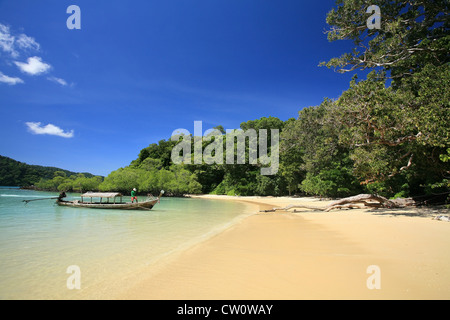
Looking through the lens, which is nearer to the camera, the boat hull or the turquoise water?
the turquoise water

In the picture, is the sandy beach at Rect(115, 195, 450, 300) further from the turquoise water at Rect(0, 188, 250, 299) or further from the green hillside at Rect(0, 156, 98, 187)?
the green hillside at Rect(0, 156, 98, 187)

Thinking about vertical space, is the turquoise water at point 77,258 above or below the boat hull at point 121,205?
above

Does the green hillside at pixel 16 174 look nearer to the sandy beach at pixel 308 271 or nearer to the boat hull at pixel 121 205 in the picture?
the boat hull at pixel 121 205

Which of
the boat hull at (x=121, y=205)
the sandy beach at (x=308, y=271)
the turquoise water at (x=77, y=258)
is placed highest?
the sandy beach at (x=308, y=271)

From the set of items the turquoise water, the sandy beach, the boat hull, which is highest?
the sandy beach

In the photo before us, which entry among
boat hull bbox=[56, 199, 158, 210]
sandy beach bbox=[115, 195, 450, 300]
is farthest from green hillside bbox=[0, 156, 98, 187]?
sandy beach bbox=[115, 195, 450, 300]

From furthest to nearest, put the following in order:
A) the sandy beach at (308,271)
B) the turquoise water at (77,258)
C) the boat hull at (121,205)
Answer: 1. the boat hull at (121,205)
2. the turquoise water at (77,258)
3. the sandy beach at (308,271)

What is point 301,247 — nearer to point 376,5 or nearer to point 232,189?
point 376,5

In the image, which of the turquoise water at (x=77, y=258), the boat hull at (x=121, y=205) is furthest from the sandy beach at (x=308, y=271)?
the boat hull at (x=121, y=205)

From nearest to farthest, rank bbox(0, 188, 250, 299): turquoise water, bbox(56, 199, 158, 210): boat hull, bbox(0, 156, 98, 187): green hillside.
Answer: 1. bbox(0, 188, 250, 299): turquoise water
2. bbox(56, 199, 158, 210): boat hull
3. bbox(0, 156, 98, 187): green hillside

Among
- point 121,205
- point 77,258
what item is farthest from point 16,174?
point 77,258

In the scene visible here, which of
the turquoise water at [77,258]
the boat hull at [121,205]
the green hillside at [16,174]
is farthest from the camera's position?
the green hillside at [16,174]

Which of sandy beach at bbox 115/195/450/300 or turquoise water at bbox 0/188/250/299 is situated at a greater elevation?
sandy beach at bbox 115/195/450/300
